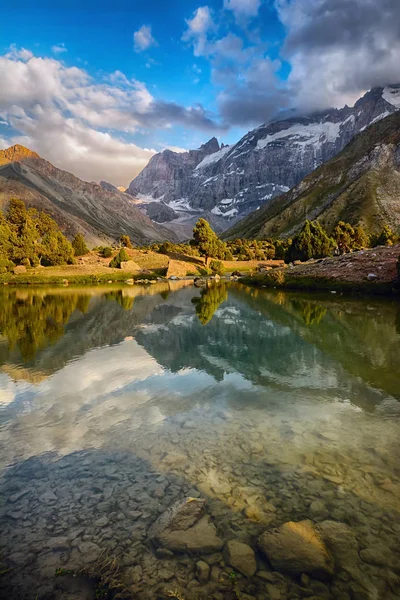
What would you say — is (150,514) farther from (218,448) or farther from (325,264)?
(325,264)

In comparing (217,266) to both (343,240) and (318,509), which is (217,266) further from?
(318,509)

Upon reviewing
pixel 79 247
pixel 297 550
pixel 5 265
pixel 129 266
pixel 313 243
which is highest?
pixel 313 243

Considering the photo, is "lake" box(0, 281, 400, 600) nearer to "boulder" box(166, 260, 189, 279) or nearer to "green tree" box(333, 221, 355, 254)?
"green tree" box(333, 221, 355, 254)

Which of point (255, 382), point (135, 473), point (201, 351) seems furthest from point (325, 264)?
point (135, 473)

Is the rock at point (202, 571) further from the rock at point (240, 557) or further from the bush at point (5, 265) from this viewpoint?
the bush at point (5, 265)

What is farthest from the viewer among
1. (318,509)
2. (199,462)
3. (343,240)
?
(343,240)

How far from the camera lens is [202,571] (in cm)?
601

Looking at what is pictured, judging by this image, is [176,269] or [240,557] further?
[176,269]

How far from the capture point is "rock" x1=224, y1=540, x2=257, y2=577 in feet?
19.7

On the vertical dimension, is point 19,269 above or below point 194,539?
above

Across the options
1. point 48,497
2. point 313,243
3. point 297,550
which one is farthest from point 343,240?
point 48,497

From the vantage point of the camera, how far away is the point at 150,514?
24.2ft

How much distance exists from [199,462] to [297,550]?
3.70 metres

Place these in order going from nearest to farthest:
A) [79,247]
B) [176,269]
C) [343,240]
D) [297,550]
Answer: [297,550], [343,240], [176,269], [79,247]
